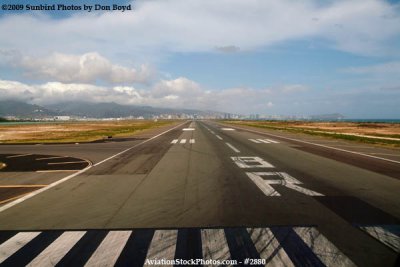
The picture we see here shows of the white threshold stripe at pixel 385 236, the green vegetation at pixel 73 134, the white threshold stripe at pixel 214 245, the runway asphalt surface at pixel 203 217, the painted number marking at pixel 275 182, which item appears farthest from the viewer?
the green vegetation at pixel 73 134

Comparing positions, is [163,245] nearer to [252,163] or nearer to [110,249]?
[110,249]

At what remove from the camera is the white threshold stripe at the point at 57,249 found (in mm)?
5566

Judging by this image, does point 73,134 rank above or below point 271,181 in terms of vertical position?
below

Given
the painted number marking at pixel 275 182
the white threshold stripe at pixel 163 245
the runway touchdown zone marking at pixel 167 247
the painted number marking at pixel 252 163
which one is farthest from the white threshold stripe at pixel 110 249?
the painted number marking at pixel 252 163

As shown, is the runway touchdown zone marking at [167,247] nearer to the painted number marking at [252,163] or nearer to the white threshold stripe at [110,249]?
the white threshold stripe at [110,249]

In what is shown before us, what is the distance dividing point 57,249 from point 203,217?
3386mm

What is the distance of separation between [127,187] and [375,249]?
8302 mm

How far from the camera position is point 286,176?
1349cm

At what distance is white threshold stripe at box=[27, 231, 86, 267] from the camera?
557 centimetres

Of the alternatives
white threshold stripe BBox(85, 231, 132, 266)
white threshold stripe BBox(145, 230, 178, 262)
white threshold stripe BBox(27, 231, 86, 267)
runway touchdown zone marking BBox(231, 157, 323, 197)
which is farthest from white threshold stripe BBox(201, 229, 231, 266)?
runway touchdown zone marking BBox(231, 157, 323, 197)

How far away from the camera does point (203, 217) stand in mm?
7930

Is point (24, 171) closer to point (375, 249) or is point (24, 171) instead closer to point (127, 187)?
point (127, 187)

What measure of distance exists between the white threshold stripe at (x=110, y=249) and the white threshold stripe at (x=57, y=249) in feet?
1.98

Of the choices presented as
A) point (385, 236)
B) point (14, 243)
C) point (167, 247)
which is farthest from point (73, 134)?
point (385, 236)
